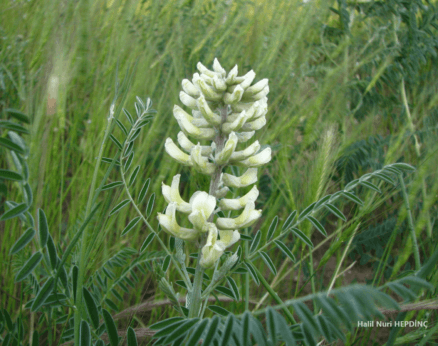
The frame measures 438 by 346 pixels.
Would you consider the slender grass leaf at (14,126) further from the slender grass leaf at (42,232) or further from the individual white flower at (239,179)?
the individual white flower at (239,179)

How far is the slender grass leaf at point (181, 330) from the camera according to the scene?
0.62 metres

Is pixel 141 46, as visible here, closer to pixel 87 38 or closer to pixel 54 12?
pixel 54 12

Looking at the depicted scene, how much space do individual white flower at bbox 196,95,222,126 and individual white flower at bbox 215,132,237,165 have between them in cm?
7

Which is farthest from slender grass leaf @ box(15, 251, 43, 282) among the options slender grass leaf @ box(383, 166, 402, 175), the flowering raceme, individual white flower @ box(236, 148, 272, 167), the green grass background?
slender grass leaf @ box(383, 166, 402, 175)

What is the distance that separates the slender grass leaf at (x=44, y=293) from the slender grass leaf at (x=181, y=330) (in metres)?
0.27

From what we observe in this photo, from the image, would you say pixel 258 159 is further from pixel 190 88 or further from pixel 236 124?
pixel 190 88

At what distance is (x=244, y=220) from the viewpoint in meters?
0.76

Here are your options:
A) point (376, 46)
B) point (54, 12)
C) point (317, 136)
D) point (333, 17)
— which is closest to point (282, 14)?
point (333, 17)

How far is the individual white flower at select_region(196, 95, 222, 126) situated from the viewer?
0.77 metres

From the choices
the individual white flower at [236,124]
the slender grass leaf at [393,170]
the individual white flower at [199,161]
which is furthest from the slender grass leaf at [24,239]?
the slender grass leaf at [393,170]

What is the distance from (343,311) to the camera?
0.56 metres

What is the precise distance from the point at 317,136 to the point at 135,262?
38.6 inches

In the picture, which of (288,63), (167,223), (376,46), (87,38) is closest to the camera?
(167,223)

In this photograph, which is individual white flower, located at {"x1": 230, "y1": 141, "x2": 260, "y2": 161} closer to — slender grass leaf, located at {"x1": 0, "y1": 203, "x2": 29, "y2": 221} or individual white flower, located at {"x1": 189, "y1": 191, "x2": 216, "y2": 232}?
individual white flower, located at {"x1": 189, "y1": 191, "x2": 216, "y2": 232}
